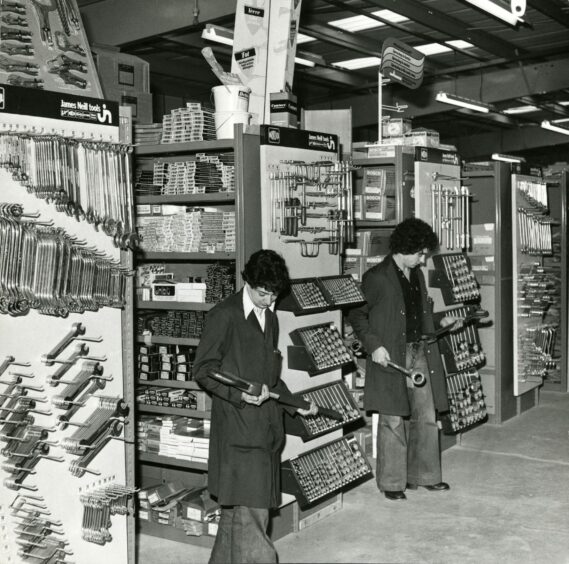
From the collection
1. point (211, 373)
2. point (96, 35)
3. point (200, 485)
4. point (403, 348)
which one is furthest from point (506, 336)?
point (96, 35)

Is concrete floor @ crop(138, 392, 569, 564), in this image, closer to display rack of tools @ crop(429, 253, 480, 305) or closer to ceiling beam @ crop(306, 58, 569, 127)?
display rack of tools @ crop(429, 253, 480, 305)

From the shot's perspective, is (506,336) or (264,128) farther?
(506,336)

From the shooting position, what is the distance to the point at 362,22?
1199 centimetres

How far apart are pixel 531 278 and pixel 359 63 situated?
25.7 feet

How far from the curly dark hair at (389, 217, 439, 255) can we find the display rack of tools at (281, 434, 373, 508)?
4.22ft

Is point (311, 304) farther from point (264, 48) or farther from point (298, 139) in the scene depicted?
point (264, 48)

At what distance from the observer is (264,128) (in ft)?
15.9

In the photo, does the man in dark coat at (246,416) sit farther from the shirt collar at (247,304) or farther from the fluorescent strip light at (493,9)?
the fluorescent strip light at (493,9)

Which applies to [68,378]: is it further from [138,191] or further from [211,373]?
[138,191]

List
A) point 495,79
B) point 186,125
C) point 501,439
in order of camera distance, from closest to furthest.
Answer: point 186,125, point 501,439, point 495,79

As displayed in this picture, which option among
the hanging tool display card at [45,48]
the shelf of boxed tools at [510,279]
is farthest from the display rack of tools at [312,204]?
the shelf of boxed tools at [510,279]

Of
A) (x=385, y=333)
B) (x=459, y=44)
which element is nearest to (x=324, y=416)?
(x=385, y=333)

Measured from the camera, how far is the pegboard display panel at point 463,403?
6430 mm

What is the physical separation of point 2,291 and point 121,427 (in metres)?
0.88
